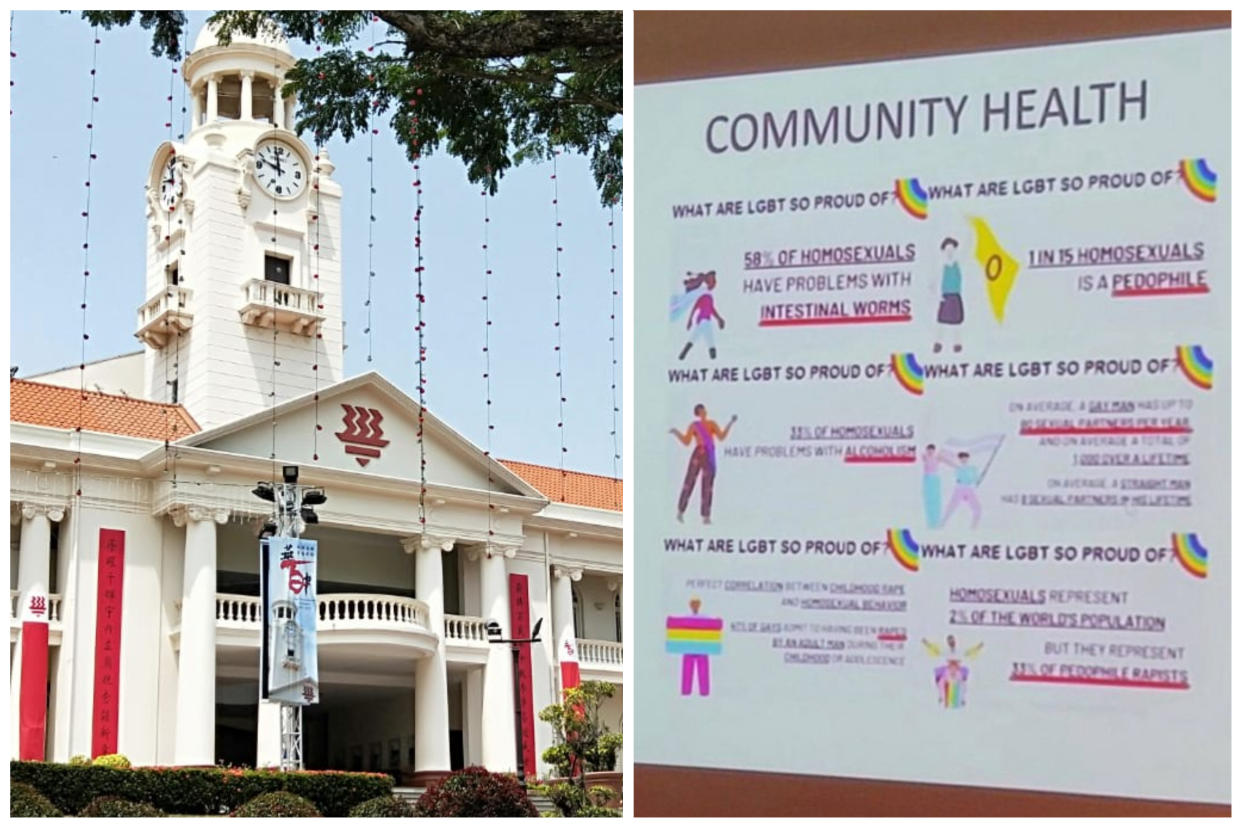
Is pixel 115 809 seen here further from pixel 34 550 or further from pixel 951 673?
pixel 951 673

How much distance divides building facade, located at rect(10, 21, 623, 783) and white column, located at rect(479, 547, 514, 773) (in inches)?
0.9

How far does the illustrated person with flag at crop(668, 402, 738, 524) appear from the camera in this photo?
3191 millimetres

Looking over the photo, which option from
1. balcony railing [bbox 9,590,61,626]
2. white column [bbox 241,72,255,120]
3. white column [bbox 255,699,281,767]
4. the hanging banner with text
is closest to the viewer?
the hanging banner with text

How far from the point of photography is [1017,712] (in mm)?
2975

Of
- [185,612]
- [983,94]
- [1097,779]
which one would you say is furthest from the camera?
[185,612]

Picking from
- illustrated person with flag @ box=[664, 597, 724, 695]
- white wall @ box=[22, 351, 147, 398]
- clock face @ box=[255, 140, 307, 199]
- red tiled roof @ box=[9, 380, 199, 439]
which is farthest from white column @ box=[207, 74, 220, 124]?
illustrated person with flag @ box=[664, 597, 724, 695]

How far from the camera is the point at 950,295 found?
10.1 feet

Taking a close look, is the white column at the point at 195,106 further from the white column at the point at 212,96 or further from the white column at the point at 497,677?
the white column at the point at 497,677

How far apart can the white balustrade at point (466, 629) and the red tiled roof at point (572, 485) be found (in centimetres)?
192

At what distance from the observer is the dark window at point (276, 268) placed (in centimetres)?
1625

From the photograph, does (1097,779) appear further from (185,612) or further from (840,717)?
(185,612)

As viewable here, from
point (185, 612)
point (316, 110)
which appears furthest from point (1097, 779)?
point (185, 612)

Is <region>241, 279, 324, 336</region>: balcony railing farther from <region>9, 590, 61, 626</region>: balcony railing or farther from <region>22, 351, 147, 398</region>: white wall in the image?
<region>9, 590, 61, 626</region>: balcony railing
